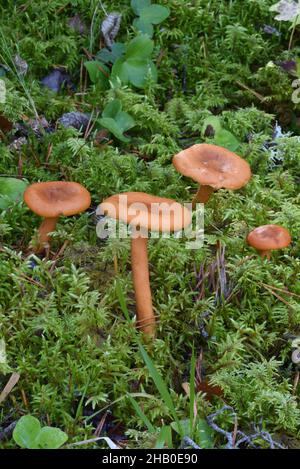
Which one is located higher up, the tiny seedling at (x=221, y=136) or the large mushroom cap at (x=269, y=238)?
the tiny seedling at (x=221, y=136)

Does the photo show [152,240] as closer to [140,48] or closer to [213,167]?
[213,167]

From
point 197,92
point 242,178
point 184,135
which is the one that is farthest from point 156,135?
point 242,178

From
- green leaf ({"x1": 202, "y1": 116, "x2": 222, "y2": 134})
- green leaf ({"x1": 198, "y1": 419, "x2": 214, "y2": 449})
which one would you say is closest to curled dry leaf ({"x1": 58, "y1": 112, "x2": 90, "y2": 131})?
green leaf ({"x1": 202, "y1": 116, "x2": 222, "y2": 134})

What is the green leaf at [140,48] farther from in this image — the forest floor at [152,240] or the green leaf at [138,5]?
the green leaf at [138,5]

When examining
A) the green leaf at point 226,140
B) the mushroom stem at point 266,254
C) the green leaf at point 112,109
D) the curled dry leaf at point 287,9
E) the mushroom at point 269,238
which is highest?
the curled dry leaf at point 287,9

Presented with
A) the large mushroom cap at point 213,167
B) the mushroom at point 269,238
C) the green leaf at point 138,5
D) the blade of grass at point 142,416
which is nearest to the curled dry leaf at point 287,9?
the green leaf at point 138,5

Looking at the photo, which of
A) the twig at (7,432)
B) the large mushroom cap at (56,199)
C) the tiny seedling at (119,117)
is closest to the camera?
the twig at (7,432)
